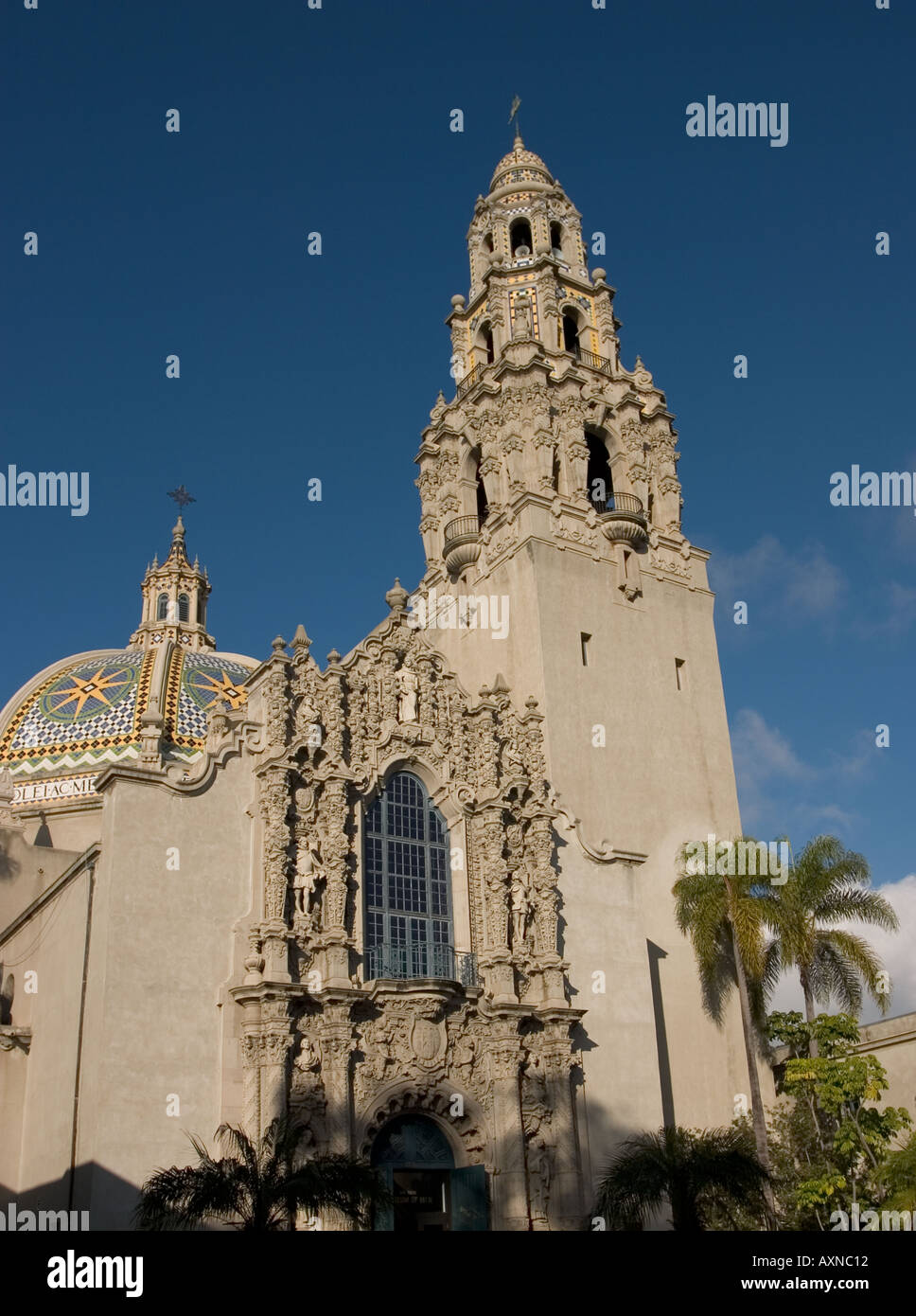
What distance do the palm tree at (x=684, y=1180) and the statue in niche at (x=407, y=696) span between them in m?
10.5

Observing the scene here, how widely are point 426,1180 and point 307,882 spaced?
663 centimetres

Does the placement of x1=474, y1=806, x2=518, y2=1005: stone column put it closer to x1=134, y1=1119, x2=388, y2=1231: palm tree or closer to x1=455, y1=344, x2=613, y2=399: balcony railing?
x1=134, y1=1119, x2=388, y2=1231: palm tree

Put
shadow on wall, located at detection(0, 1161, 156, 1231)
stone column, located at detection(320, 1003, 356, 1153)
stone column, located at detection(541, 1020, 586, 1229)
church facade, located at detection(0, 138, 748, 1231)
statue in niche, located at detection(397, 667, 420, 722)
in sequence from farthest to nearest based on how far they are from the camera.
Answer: statue in niche, located at detection(397, 667, 420, 722) < stone column, located at detection(541, 1020, 586, 1229) < stone column, located at detection(320, 1003, 356, 1153) < church facade, located at detection(0, 138, 748, 1231) < shadow on wall, located at detection(0, 1161, 156, 1231)

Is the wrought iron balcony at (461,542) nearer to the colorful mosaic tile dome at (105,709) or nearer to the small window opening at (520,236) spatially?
the colorful mosaic tile dome at (105,709)

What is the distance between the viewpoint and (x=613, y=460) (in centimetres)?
3900

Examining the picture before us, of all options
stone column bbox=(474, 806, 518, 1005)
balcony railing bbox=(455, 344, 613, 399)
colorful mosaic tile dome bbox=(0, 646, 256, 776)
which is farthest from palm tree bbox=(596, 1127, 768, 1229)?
balcony railing bbox=(455, 344, 613, 399)

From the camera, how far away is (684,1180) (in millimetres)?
22250

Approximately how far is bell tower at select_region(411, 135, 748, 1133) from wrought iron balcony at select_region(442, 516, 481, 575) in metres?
0.07

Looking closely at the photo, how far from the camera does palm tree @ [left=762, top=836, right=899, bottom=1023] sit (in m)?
29.5

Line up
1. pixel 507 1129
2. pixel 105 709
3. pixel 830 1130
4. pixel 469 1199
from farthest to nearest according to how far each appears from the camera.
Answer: pixel 105 709, pixel 830 1130, pixel 507 1129, pixel 469 1199

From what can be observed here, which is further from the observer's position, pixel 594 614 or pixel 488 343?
pixel 488 343

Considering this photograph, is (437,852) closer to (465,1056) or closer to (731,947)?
(465,1056)

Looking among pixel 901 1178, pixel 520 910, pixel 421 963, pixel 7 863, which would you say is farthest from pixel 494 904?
pixel 7 863

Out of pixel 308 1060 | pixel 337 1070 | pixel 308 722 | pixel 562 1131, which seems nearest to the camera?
pixel 308 1060
